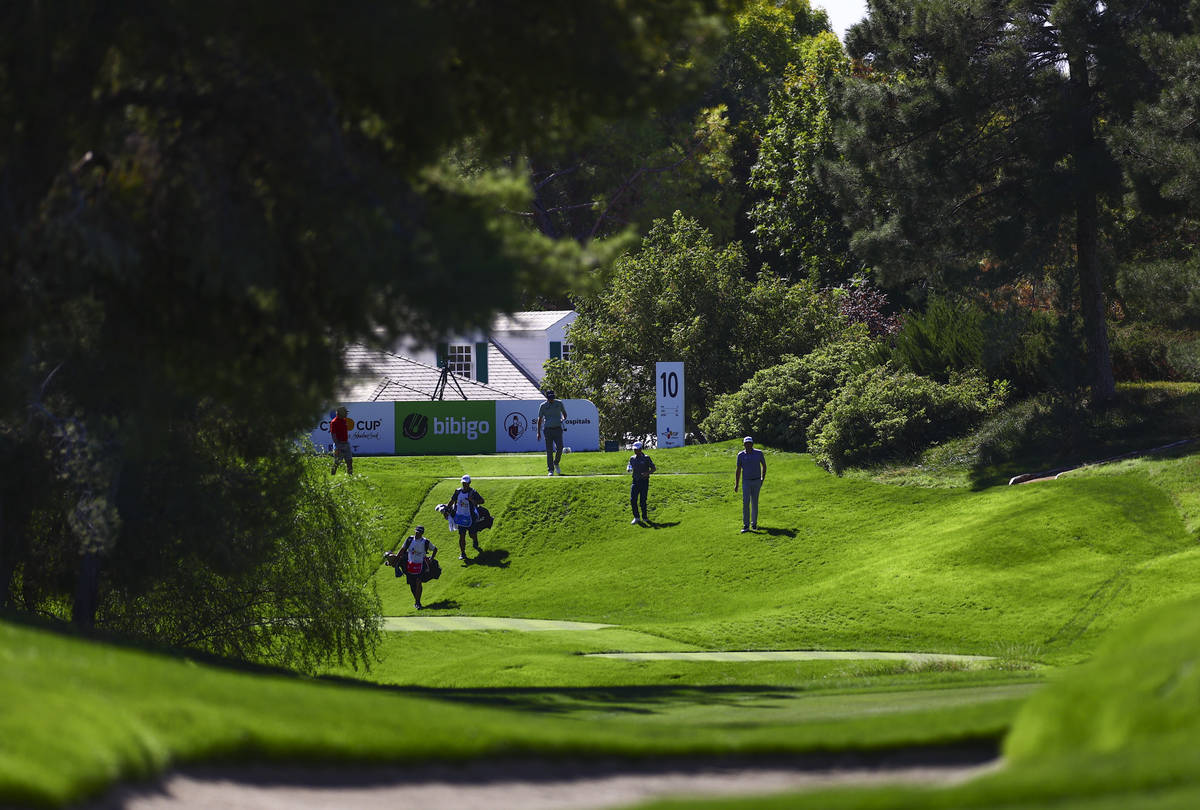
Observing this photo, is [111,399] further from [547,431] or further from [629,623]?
[547,431]

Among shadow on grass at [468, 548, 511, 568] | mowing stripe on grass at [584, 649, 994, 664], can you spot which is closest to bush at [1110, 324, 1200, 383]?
shadow on grass at [468, 548, 511, 568]

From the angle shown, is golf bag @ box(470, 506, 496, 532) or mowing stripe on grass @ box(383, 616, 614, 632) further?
golf bag @ box(470, 506, 496, 532)

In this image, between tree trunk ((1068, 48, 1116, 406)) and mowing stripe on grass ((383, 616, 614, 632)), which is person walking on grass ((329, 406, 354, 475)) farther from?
tree trunk ((1068, 48, 1116, 406))

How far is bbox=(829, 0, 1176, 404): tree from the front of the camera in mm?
34219

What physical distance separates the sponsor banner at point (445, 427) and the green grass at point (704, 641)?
2.24 m

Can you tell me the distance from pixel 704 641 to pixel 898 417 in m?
12.7

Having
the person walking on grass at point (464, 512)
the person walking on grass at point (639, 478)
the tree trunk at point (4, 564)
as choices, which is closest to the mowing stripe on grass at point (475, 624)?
the person walking on grass at point (464, 512)

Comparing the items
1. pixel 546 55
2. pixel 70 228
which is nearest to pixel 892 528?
pixel 546 55

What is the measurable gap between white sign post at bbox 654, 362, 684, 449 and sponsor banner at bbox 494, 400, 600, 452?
10.9 ft

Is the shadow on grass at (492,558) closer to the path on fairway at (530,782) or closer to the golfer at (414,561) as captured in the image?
the golfer at (414,561)

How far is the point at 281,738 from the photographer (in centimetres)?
928

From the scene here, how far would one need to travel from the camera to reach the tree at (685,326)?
Result: 47.7m

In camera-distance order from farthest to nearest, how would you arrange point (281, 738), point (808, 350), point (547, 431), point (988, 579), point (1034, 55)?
point (808, 350) < point (547, 431) < point (1034, 55) < point (988, 579) < point (281, 738)

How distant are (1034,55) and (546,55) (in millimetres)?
27028
